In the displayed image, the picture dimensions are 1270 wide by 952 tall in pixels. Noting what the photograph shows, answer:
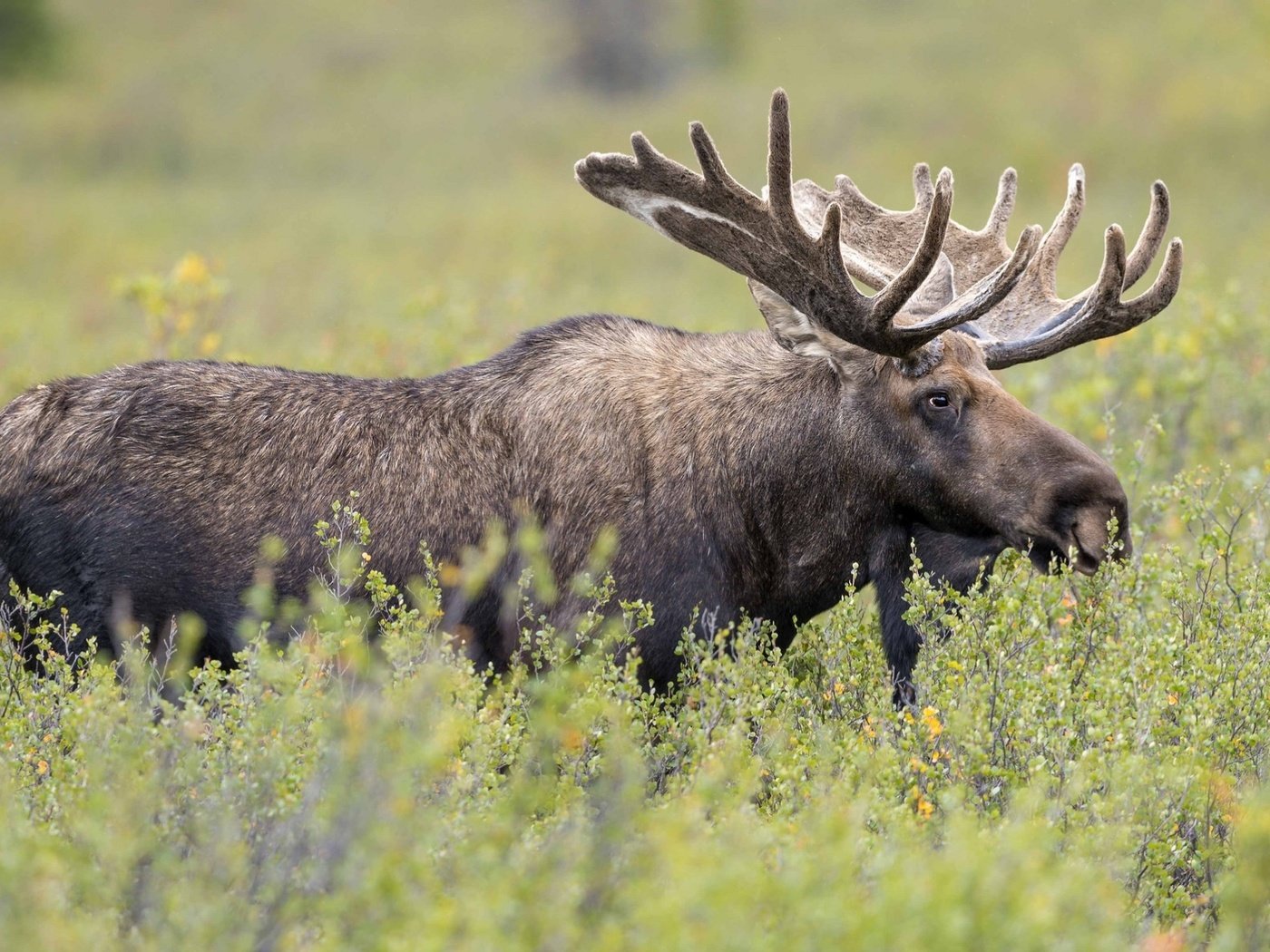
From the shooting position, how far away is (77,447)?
4812mm

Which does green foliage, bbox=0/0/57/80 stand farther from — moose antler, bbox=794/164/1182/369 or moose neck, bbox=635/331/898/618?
moose neck, bbox=635/331/898/618

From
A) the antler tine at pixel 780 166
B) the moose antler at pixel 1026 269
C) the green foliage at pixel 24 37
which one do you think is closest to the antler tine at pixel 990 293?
the moose antler at pixel 1026 269

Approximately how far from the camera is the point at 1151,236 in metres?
5.30

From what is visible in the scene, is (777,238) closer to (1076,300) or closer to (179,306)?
(1076,300)

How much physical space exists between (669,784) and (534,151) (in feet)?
83.4

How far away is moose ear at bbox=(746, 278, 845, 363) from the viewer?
5.09 metres

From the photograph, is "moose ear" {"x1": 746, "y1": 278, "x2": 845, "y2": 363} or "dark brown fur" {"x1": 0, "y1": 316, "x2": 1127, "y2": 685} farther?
"moose ear" {"x1": 746, "y1": 278, "x2": 845, "y2": 363}

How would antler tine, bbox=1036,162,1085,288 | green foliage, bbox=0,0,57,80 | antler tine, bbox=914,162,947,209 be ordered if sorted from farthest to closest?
green foliage, bbox=0,0,57,80
antler tine, bbox=914,162,947,209
antler tine, bbox=1036,162,1085,288

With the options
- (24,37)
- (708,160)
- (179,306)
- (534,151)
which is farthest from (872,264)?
(24,37)

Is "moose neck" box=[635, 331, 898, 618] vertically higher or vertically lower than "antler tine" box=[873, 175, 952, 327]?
lower

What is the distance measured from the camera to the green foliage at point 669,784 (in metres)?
2.72

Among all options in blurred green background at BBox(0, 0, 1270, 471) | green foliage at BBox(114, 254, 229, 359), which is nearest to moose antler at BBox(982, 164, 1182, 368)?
blurred green background at BBox(0, 0, 1270, 471)

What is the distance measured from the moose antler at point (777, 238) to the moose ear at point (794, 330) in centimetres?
9

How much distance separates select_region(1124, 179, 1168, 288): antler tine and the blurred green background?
99.8 inches
